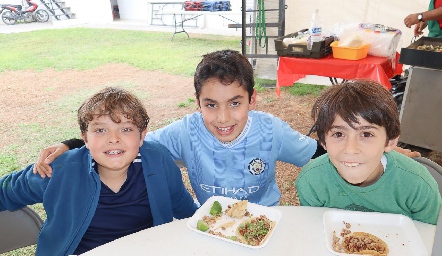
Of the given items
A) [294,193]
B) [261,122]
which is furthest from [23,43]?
[261,122]

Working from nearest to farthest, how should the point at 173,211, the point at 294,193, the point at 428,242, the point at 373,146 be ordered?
the point at 428,242 < the point at 373,146 < the point at 173,211 < the point at 294,193

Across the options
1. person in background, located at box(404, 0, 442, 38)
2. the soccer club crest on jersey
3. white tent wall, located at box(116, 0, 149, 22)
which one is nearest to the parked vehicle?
white tent wall, located at box(116, 0, 149, 22)

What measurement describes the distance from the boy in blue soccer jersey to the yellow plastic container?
180 cm

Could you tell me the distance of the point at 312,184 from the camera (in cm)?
136

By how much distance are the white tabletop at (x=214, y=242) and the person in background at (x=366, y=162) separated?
0.13 m

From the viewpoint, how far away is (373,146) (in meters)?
1.24

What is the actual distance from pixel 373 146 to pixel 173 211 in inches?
34.7

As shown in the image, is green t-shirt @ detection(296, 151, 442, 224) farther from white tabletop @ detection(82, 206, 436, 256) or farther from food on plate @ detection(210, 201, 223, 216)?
food on plate @ detection(210, 201, 223, 216)

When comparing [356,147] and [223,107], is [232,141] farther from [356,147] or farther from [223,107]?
[356,147]

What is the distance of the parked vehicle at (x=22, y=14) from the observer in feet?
45.9

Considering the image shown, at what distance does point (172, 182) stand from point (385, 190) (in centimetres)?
81

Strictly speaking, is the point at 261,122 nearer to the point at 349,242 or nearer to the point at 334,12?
the point at 349,242

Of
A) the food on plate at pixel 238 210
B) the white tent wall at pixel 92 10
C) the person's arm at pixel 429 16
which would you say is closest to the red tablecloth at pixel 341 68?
the person's arm at pixel 429 16

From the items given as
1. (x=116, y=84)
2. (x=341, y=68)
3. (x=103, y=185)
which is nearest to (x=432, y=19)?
(x=341, y=68)
